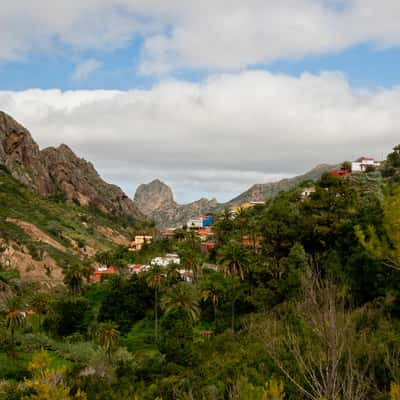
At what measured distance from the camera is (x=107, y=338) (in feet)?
162

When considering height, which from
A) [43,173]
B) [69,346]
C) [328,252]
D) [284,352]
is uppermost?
[43,173]

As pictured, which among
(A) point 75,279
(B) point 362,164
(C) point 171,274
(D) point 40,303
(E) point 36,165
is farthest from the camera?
(E) point 36,165

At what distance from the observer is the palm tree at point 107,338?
162 ft

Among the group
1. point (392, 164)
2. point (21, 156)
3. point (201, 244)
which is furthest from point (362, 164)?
point (21, 156)

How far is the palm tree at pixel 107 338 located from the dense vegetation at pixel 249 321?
0.15m

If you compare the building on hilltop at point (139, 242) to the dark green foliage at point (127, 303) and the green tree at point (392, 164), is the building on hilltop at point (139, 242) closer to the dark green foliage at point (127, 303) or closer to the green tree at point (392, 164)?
the dark green foliage at point (127, 303)

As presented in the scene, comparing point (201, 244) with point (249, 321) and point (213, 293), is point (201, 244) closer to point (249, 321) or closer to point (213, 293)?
point (213, 293)

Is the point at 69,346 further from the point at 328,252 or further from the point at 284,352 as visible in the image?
the point at 284,352

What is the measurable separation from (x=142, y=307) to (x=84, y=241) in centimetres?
6921

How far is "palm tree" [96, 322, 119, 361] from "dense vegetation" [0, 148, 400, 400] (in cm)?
15

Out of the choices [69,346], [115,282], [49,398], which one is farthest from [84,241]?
[49,398]

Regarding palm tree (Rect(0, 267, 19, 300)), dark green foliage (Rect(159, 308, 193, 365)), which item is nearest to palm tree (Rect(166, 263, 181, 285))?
A: dark green foliage (Rect(159, 308, 193, 365))

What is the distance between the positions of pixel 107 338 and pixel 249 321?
1555 centimetres

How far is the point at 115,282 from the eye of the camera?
6956cm
